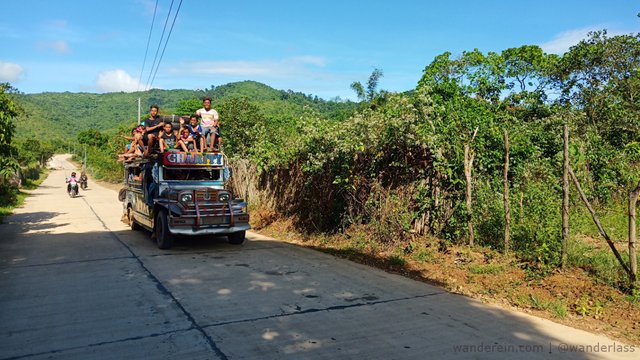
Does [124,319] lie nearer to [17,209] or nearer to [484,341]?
[484,341]

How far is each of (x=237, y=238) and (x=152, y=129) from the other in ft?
12.7

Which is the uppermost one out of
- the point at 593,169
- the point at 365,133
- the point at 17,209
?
the point at 365,133

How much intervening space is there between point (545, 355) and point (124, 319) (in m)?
4.65

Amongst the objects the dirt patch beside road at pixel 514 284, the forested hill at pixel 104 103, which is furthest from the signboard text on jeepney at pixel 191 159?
the forested hill at pixel 104 103

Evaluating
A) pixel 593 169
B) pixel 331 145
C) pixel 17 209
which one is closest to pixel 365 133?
pixel 331 145

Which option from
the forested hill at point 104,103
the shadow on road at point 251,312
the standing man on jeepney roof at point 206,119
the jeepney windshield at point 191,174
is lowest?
the shadow on road at point 251,312

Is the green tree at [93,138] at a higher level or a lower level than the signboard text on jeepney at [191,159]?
higher

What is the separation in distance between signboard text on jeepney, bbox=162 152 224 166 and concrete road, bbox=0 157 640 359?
92.7 inches

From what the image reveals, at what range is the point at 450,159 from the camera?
8352 mm

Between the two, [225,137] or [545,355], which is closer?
[545,355]

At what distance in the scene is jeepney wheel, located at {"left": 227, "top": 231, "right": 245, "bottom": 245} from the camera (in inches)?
390

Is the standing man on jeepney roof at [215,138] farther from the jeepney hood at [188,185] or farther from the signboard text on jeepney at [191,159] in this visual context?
the jeepney hood at [188,185]

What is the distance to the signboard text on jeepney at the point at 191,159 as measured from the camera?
385 inches

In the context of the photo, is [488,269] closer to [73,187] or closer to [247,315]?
[247,315]
